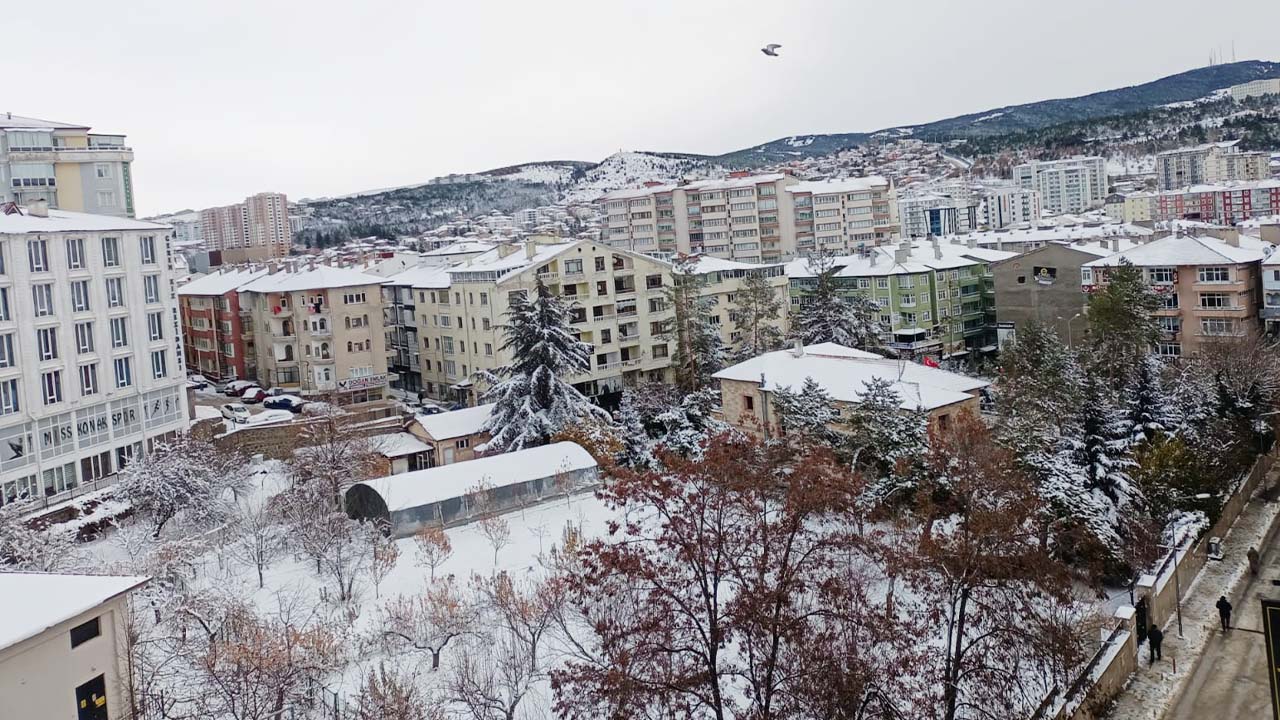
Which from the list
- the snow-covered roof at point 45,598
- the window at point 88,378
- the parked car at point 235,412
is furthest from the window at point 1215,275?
the window at point 88,378

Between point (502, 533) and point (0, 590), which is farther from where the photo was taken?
point (502, 533)

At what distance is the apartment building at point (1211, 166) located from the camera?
13288cm

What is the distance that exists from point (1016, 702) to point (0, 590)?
14636 mm

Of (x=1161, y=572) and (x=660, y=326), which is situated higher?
(x=660, y=326)

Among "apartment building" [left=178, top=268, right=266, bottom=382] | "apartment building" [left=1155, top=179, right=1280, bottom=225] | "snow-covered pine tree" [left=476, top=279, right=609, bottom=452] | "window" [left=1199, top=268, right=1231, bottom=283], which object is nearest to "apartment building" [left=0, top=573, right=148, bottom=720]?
"snow-covered pine tree" [left=476, top=279, right=609, bottom=452]

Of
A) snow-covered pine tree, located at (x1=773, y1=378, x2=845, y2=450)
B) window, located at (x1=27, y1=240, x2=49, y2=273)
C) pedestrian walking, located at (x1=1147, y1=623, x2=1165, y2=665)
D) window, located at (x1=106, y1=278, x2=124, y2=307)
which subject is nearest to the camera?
pedestrian walking, located at (x1=1147, y1=623, x2=1165, y2=665)

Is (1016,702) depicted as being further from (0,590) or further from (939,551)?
(0,590)

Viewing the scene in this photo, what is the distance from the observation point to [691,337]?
4622 centimetres

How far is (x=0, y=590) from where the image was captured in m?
13.7

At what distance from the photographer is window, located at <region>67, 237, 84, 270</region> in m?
31.5

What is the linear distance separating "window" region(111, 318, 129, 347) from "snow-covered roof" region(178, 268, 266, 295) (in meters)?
19.9

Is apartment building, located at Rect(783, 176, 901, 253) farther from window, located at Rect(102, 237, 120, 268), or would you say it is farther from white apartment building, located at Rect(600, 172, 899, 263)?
window, located at Rect(102, 237, 120, 268)

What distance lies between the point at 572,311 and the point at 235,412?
15.2 m

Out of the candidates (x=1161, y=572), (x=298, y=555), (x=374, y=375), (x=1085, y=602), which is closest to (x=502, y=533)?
(x=298, y=555)
